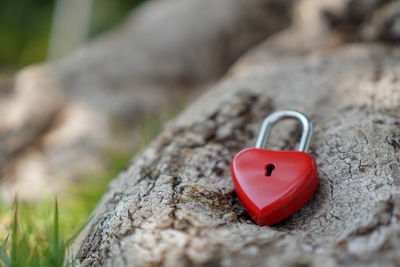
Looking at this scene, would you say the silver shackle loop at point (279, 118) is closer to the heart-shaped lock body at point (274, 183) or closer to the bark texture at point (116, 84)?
the heart-shaped lock body at point (274, 183)

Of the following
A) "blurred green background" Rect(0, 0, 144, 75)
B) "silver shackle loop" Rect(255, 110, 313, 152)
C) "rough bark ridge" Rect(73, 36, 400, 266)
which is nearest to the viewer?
"rough bark ridge" Rect(73, 36, 400, 266)

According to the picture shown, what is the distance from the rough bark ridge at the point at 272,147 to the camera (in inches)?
32.1

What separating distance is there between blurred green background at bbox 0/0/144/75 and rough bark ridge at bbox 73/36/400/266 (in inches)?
223

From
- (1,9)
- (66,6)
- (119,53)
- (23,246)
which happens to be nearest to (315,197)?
(23,246)

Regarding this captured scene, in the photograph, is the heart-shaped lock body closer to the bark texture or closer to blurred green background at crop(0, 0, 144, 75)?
the bark texture

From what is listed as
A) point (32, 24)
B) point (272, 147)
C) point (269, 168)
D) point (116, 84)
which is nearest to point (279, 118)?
point (272, 147)

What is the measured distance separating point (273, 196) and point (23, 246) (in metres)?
0.74

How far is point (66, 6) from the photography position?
540 cm

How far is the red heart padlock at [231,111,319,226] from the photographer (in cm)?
94

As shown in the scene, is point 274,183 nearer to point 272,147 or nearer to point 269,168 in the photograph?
point 269,168

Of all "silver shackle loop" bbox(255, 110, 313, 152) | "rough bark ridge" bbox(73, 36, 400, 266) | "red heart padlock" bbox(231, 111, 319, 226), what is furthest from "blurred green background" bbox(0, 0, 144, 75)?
"red heart padlock" bbox(231, 111, 319, 226)

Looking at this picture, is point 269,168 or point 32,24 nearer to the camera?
point 269,168

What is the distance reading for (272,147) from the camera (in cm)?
134

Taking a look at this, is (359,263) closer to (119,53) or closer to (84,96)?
(84,96)
